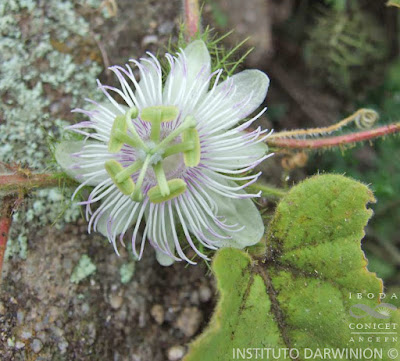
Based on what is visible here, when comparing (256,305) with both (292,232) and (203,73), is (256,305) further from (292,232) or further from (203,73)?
(203,73)

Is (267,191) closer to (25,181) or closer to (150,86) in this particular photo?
(150,86)

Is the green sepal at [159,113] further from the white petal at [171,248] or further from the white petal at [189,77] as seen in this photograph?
the white petal at [171,248]

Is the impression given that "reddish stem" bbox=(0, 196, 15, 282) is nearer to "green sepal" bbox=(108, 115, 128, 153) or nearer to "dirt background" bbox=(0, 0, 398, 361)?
"dirt background" bbox=(0, 0, 398, 361)

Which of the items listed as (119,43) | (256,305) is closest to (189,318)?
(256,305)

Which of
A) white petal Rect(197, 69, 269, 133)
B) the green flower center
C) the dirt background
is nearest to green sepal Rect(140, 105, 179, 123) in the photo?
the green flower center

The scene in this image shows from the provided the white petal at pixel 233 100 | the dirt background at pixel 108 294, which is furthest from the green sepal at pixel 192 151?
the dirt background at pixel 108 294
